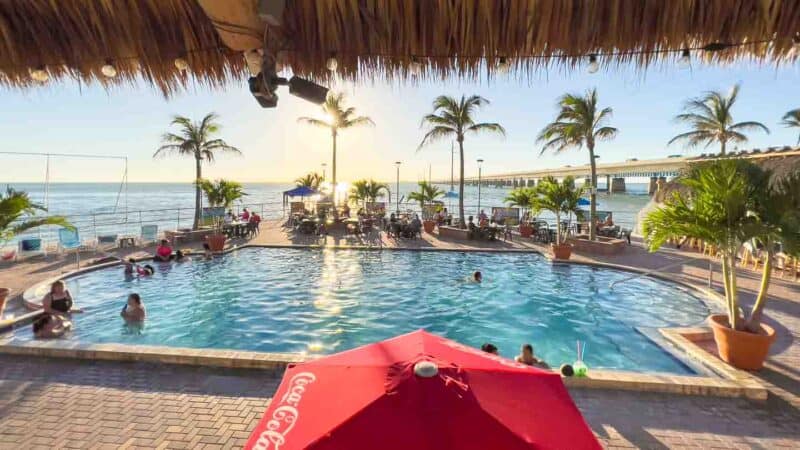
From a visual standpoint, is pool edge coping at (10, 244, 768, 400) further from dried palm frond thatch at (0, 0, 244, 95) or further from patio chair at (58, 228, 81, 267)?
patio chair at (58, 228, 81, 267)

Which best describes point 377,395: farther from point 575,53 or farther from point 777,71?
point 777,71

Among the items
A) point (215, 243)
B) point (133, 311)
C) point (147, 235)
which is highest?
point (147, 235)

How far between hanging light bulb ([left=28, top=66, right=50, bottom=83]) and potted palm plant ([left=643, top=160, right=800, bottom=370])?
710 cm

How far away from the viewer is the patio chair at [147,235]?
15.2 m

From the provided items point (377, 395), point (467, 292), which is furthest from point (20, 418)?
point (467, 292)

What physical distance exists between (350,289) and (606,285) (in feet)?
22.8

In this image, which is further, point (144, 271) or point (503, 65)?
point (144, 271)

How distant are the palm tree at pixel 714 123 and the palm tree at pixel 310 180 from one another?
77.0 ft

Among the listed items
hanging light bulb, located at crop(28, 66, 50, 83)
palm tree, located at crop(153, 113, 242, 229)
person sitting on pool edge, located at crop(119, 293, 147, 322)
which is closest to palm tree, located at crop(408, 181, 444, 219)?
palm tree, located at crop(153, 113, 242, 229)

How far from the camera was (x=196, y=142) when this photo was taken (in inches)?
741

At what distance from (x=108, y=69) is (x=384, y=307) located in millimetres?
6838

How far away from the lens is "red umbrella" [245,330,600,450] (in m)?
1.67

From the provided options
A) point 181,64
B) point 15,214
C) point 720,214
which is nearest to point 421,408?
point 181,64

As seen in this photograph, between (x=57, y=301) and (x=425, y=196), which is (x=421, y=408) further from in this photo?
(x=425, y=196)
